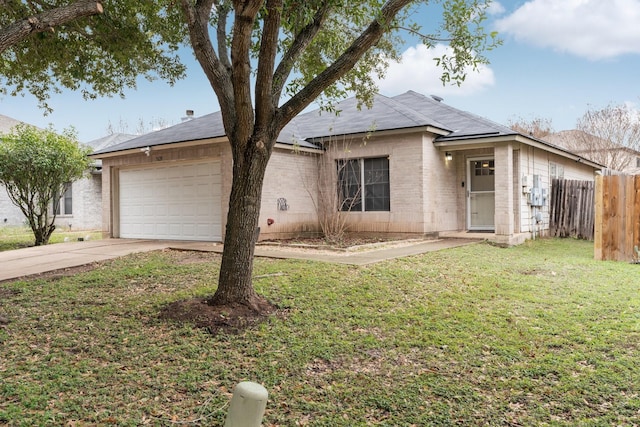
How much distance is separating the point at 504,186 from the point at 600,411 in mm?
9625

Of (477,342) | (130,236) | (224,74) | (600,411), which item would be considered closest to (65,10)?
(224,74)

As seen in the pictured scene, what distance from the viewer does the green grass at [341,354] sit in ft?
10.7

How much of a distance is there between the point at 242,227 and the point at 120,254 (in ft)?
19.8

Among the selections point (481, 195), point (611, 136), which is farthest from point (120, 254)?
point (611, 136)

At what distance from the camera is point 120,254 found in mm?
10070

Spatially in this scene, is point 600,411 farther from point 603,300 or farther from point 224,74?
point 224,74

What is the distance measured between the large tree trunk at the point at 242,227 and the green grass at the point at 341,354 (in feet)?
2.00

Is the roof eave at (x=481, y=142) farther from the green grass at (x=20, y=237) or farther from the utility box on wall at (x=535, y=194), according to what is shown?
the green grass at (x=20, y=237)

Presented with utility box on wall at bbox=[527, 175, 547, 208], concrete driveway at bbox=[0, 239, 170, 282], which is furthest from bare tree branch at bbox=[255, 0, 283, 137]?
utility box on wall at bbox=[527, 175, 547, 208]

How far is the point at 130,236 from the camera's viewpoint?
14.5 m

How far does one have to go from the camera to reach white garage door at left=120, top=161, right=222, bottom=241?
12.5 meters

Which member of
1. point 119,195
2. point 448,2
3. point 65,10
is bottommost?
point 119,195

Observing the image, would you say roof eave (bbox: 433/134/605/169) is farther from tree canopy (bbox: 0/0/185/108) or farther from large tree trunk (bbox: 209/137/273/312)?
large tree trunk (bbox: 209/137/273/312)

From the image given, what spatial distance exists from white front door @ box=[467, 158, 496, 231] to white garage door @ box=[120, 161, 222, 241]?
768 cm
